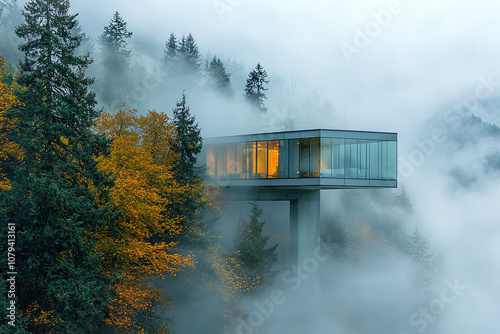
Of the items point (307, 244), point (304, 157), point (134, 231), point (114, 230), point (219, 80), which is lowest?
point (307, 244)

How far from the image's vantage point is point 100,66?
92812 mm

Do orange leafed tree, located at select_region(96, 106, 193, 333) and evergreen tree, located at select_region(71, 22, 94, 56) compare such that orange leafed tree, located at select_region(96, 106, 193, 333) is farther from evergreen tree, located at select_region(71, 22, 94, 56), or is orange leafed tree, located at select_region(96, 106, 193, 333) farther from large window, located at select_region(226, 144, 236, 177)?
evergreen tree, located at select_region(71, 22, 94, 56)

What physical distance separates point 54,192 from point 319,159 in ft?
81.4

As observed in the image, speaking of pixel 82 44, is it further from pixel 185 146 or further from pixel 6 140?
pixel 6 140

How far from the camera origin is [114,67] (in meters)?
92.6

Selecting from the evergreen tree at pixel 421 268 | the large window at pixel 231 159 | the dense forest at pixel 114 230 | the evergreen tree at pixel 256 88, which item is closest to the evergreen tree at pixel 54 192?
the dense forest at pixel 114 230

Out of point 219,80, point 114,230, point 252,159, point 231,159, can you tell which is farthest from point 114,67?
point 114,230

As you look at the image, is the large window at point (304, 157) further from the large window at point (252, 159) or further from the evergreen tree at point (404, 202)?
the evergreen tree at point (404, 202)

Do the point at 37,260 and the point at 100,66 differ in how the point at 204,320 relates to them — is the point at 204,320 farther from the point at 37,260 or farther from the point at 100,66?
the point at 100,66

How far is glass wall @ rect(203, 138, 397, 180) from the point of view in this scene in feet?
147

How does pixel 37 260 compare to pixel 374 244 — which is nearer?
pixel 37 260

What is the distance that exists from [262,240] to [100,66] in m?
58.4

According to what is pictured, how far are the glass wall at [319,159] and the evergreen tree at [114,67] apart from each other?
46.1m

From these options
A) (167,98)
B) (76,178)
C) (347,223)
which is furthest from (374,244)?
(76,178)
